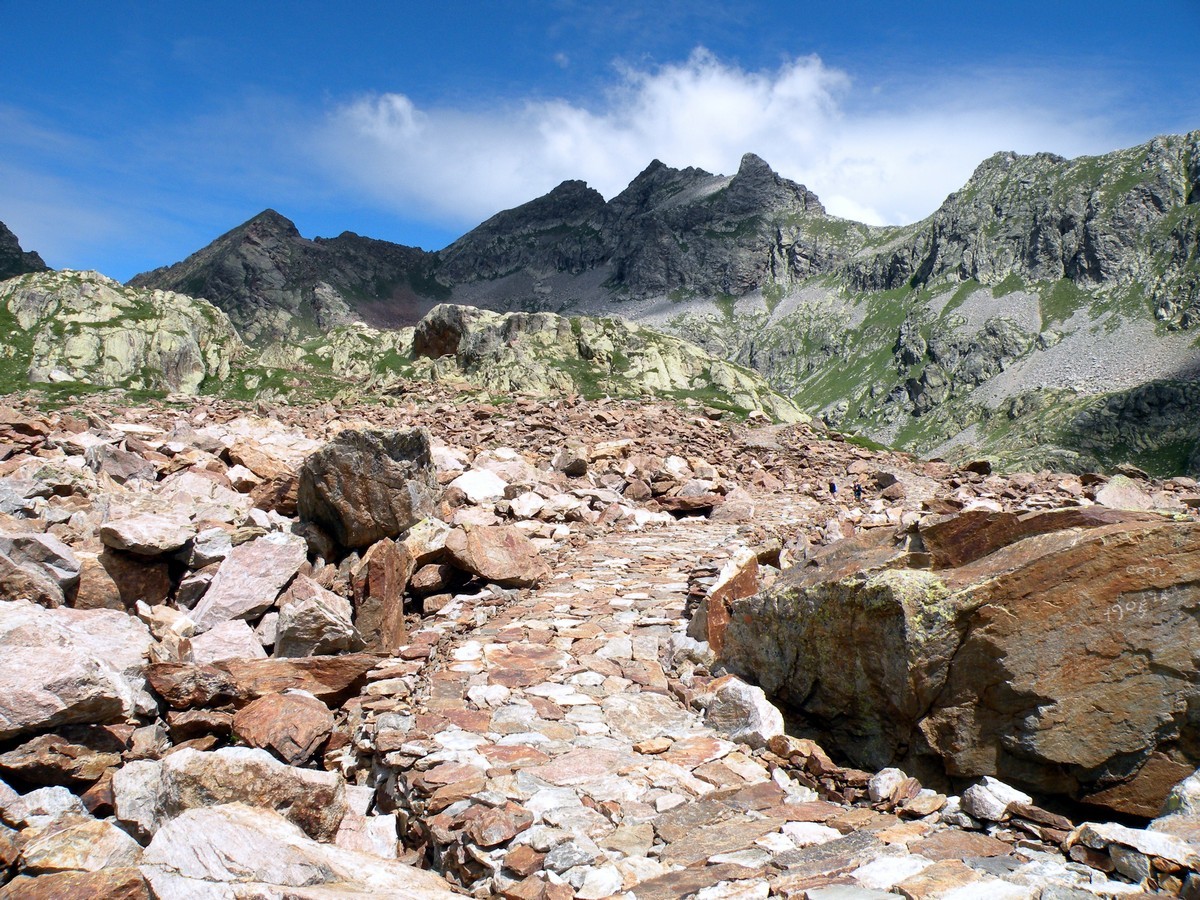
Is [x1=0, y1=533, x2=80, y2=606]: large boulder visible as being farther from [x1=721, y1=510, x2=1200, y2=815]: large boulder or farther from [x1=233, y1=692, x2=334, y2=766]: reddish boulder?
[x1=721, y1=510, x2=1200, y2=815]: large boulder

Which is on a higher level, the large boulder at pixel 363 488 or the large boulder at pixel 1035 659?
the large boulder at pixel 363 488

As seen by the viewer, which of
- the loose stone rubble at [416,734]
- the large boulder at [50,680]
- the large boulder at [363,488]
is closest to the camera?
the loose stone rubble at [416,734]

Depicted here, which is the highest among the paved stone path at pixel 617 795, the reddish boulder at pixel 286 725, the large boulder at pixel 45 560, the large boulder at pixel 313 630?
the large boulder at pixel 45 560

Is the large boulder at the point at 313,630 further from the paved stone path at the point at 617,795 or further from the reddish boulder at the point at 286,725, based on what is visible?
the reddish boulder at the point at 286,725

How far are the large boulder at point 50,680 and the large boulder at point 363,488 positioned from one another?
4.71 metres

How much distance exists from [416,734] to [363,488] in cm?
602

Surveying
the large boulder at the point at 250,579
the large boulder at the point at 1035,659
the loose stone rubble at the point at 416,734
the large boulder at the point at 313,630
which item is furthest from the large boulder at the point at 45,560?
the large boulder at the point at 1035,659

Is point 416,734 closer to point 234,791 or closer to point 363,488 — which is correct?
point 234,791

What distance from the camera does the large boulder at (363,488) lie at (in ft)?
37.8

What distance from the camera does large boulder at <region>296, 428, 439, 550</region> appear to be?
11523mm

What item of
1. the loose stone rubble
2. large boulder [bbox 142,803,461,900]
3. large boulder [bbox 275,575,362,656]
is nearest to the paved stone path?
the loose stone rubble

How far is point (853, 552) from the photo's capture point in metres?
7.57

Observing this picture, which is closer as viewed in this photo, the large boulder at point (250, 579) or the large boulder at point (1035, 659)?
the large boulder at point (1035, 659)

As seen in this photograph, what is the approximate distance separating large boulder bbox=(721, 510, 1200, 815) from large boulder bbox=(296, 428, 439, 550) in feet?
24.4
